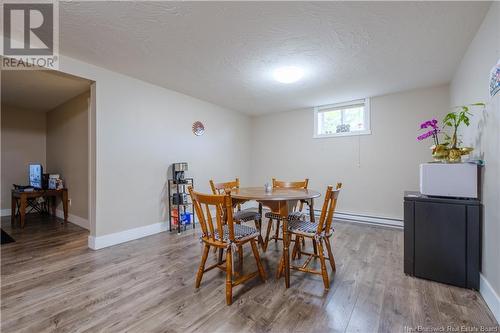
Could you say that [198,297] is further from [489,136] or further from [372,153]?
[372,153]

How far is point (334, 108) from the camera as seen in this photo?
4461mm

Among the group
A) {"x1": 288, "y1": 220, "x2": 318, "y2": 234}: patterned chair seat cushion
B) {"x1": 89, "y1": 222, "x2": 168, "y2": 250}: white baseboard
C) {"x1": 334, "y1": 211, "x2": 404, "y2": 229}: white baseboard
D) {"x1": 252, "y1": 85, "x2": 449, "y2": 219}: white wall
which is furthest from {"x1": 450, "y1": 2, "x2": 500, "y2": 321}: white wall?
{"x1": 89, "y1": 222, "x2": 168, "y2": 250}: white baseboard

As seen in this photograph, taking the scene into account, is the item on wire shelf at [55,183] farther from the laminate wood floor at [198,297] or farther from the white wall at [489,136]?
the white wall at [489,136]

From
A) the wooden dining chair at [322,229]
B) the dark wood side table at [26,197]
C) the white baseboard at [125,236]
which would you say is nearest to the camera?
the wooden dining chair at [322,229]

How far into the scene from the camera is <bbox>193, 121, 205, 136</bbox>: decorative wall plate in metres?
4.13

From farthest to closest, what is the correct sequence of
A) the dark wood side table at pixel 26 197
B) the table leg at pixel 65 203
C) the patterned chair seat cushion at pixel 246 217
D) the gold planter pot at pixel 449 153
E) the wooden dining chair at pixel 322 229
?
1. the table leg at pixel 65 203
2. the dark wood side table at pixel 26 197
3. the patterned chair seat cushion at pixel 246 217
4. the gold planter pot at pixel 449 153
5. the wooden dining chair at pixel 322 229

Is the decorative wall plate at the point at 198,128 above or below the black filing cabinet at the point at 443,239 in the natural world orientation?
above

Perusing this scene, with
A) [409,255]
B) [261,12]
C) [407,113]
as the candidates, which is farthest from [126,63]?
[407,113]

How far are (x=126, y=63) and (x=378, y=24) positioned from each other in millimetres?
2729

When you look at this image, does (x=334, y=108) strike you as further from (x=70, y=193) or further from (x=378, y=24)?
(x=70, y=193)

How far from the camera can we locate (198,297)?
→ 1.78 meters

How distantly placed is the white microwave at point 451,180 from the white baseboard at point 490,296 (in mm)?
665

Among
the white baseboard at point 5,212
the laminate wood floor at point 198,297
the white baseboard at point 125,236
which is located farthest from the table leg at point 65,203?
the white baseboard at point 125,236

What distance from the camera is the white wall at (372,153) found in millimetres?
3676
